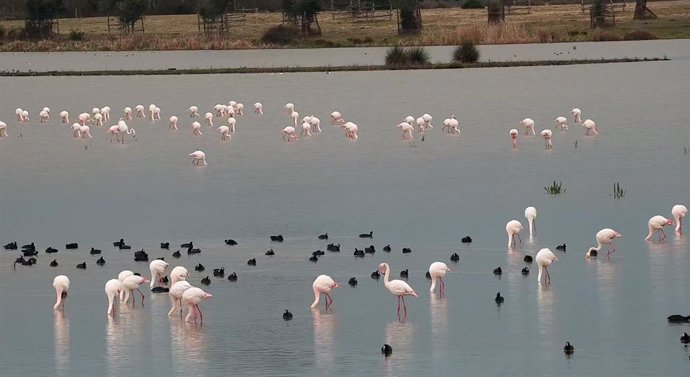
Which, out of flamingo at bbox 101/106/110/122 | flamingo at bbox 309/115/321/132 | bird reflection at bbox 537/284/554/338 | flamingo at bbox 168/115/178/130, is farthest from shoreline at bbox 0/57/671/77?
bird reflection at bbox 537/284/554/338

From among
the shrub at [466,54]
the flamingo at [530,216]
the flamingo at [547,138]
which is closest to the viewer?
the flamingo at [530,216]

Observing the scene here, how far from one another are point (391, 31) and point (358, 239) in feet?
182

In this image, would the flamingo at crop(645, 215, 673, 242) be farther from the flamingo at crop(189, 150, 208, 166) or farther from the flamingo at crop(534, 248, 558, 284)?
the flamingo at crop(189, 150, 208, 166)

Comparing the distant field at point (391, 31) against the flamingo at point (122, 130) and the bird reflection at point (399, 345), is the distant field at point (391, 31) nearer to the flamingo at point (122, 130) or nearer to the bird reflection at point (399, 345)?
the flamingo at point (122, 130)

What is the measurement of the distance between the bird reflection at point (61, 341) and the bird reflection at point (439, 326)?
2869 mm

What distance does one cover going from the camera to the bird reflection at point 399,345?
11117 millimetres

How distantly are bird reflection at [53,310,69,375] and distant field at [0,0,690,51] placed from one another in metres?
47.3

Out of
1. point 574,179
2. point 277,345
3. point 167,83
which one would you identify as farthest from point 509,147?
point 167,83

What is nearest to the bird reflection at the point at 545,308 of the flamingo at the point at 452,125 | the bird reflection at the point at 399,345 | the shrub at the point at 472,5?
the bird reflection at the point at 399,345

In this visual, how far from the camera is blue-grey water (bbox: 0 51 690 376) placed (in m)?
11.8

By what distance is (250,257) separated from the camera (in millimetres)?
15984

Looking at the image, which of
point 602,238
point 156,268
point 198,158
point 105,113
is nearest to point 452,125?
point 198,158

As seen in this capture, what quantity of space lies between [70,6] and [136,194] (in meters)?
75.3

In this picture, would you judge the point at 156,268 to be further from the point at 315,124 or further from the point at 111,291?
the point at 315,124
